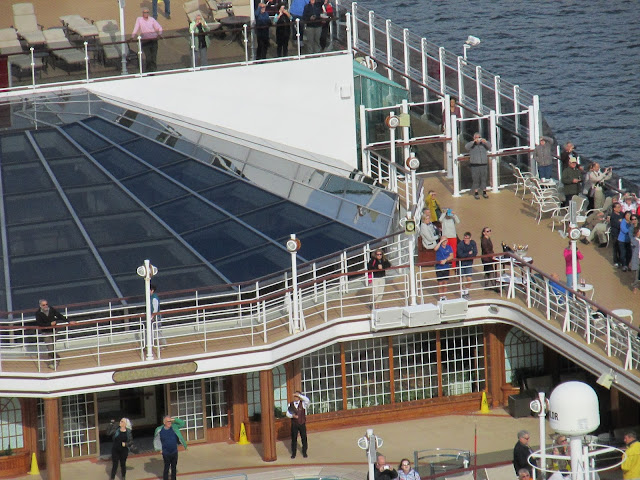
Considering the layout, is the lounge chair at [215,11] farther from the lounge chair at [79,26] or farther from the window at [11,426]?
the window at [11,426]

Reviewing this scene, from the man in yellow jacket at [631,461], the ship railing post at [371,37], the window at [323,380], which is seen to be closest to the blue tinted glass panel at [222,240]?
the window at [323,380]

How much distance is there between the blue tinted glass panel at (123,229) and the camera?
1239 inches

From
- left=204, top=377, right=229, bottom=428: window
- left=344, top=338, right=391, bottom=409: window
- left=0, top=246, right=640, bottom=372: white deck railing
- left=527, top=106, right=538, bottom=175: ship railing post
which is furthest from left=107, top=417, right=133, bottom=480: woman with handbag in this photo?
left=527, top=106, right=538, bottom=175: ship railing post

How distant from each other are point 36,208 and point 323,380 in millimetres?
7535

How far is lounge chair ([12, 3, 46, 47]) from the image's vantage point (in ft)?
123

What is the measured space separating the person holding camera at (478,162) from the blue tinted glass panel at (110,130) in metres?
9.12

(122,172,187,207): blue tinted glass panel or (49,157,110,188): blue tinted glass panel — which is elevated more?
(49,157,110,188): blue tinted glass panel

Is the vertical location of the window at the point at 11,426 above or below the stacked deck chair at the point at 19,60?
below

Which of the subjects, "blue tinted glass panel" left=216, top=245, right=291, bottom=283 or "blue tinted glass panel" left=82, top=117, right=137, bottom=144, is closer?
"blue tinted glass panel" left=216, top=245, right=291, bottom=283

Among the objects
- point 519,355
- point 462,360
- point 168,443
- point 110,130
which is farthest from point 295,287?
point 110,130

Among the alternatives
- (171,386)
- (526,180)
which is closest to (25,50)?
(171,386)

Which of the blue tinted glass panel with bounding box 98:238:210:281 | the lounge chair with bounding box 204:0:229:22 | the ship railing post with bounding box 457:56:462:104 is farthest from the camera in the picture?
the lounge chair with bounding box 204:0:229:22

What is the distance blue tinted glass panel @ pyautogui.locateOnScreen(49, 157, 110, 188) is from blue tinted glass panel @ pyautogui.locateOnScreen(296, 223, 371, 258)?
188 inches

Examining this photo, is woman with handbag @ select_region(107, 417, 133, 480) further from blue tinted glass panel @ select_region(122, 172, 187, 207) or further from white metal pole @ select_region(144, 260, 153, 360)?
blue tinted glass panel @ select_region(122, 172, 187, 207)
